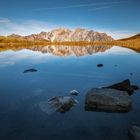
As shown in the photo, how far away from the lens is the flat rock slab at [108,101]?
19000 mm

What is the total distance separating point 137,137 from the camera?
13367 mm

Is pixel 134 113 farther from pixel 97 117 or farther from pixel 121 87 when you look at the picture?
pixel 121 87

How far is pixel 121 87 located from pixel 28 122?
1091cm

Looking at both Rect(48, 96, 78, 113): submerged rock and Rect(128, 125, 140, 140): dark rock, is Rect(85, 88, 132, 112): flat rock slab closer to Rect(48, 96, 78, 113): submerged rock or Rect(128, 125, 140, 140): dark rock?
Rect(48, 96, 78, 113): submerged rock

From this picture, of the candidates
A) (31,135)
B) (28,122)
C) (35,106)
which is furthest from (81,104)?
(31,135)

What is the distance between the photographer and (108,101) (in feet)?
62.9

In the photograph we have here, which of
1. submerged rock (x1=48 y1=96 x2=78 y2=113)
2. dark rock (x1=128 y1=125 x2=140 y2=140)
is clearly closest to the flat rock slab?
submerged rock (x1=48 y1=96 x2=78 y2=113)

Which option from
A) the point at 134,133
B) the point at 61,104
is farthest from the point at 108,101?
the point at 134,133

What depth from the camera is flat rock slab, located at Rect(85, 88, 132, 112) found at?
1900 cm

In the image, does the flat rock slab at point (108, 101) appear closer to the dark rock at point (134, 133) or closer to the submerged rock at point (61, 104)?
the submerged rock at point (61, 104)

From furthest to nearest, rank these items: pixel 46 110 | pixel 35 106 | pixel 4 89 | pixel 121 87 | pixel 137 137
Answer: pixel 4 89 → pixel 121 87 → pixel 35 106 → pixel 46 110 → pixel 137 137

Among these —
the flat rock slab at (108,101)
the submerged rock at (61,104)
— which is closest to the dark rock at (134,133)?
the flat rock slab at (108,101)

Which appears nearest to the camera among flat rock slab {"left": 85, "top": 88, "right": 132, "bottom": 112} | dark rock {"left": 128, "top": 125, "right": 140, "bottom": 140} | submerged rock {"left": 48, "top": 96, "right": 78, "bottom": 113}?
dark rock {"left": 128, "top": 125, "right": 140, "bottom": 140}

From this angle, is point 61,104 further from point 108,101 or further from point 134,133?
point 134,133
